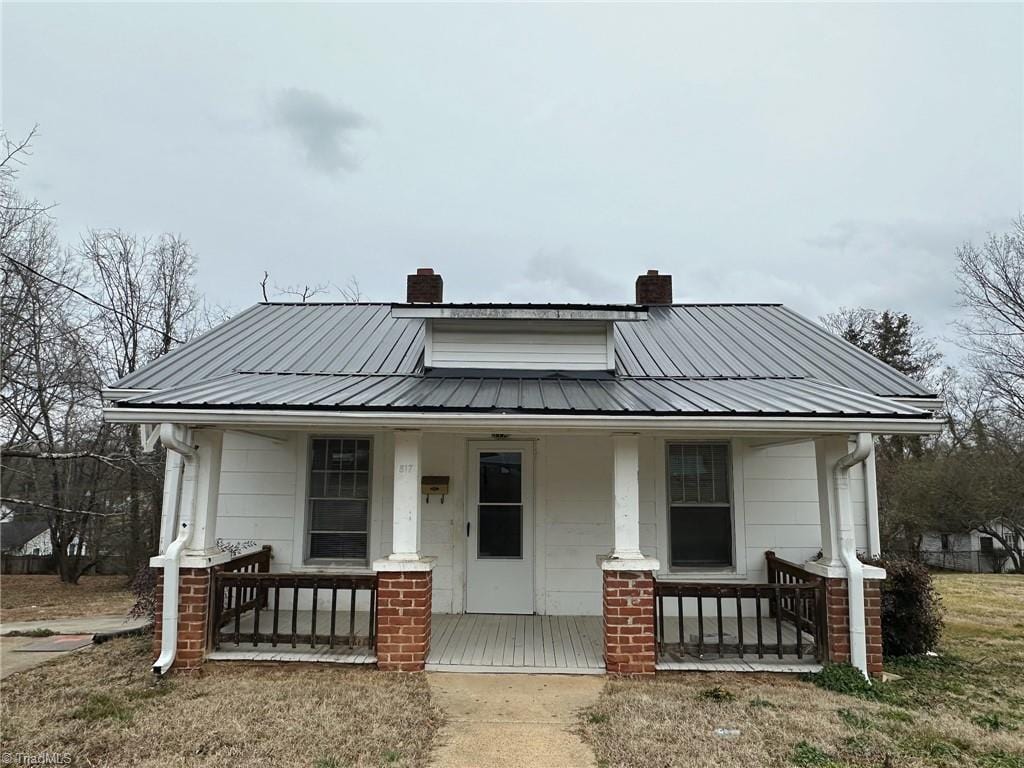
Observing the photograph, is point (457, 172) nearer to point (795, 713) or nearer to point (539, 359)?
point (539, 359)

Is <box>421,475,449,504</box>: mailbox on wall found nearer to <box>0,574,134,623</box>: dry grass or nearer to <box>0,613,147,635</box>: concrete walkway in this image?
<box>0,613,147,635</box>: concrete walkway

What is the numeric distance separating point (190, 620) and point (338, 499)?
231cm

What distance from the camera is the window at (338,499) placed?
Result: 7570 millimetres

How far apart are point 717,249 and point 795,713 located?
17.2 m

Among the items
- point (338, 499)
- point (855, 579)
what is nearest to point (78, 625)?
point (338, 499)

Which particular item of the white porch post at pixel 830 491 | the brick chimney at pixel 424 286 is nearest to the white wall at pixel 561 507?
the white porch post at pixel 830 491

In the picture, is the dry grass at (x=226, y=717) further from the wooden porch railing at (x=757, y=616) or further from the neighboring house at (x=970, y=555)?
the neighboring house at (x=970, y=555)

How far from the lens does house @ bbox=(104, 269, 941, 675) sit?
5.54 meters

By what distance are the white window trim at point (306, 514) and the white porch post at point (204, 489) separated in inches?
61.3

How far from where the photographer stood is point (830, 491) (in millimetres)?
5926

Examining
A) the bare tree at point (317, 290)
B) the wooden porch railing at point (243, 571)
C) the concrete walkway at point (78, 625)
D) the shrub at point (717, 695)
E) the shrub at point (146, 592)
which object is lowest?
the concrete walkway at point (78, 625)

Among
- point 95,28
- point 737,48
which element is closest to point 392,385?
point 95,28

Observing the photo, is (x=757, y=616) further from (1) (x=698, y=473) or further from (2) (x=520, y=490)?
(2) (x=520, y=490)

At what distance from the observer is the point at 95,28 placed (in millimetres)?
9102
